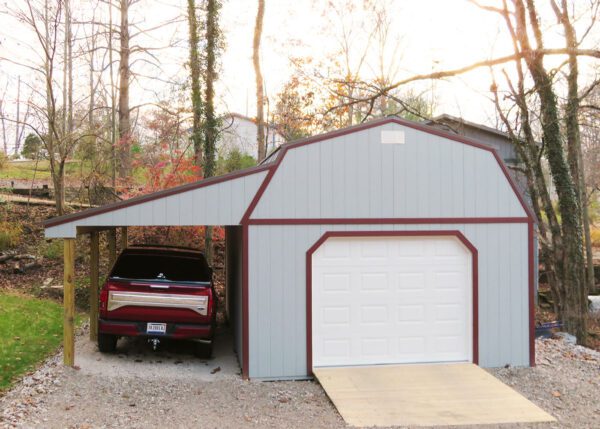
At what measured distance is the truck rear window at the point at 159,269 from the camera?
978cm

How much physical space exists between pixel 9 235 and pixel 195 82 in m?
7.11

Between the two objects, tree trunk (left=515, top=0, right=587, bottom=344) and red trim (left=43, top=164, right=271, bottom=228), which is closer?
red trim (left=43, top=164, right=271, bottom=228)

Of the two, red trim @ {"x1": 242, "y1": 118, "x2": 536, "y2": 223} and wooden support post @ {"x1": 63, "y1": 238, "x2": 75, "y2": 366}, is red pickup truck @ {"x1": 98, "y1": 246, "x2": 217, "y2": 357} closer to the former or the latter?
wooden support post @ {"x1": 63, "y1": 238, "x2": 75, "y2": 366}

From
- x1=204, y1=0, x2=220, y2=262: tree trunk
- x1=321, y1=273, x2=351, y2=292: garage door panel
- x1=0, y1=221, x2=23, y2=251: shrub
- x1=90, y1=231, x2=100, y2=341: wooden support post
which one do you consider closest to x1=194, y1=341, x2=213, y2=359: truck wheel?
x1=321, y1=273, x2=351, y2=292: garage door panel

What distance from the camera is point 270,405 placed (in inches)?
307

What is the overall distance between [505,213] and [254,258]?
4.18 meters

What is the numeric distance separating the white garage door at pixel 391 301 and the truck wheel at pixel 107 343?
3460 mm

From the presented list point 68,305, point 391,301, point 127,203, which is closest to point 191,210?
point 127,203

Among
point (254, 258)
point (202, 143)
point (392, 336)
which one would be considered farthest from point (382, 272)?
point (202, 143)

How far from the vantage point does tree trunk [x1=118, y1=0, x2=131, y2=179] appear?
1959cm

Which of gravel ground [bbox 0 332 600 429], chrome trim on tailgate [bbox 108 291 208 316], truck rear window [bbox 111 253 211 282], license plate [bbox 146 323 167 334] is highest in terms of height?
truck rear window [bbox 111 253 211 282]

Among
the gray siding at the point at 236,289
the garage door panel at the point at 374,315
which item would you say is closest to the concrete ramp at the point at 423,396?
the garage door panel at the point at 374,315

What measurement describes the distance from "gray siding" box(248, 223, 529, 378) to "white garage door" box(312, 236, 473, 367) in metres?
0.23

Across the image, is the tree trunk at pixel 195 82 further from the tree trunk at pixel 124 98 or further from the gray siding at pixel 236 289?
the gray siding at pixel 236 289
